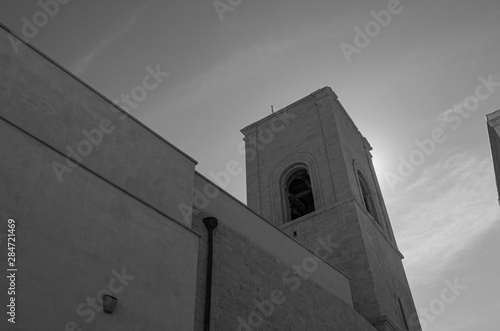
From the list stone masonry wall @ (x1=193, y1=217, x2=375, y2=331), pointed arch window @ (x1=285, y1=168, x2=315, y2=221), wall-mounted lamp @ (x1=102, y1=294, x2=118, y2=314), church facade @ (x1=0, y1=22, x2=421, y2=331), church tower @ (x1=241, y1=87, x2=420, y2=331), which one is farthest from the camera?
pointed arch window @ (x1=285, y1=168, x2=315, y2=221)

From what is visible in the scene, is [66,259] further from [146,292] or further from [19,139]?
[19,139]

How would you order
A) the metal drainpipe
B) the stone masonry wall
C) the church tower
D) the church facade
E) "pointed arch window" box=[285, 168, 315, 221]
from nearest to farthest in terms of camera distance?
the church facade
the metal drainpipe
the stone masonry wall
the church tower
"pointed arch window" box=[285, 168, 315, 221]

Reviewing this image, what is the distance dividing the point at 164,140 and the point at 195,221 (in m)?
1.53

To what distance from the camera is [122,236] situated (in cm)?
579

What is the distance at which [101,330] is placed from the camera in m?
4.96

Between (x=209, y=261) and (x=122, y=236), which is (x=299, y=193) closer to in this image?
(x=209, y=261)

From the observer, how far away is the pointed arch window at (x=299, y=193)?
17219 millimetres

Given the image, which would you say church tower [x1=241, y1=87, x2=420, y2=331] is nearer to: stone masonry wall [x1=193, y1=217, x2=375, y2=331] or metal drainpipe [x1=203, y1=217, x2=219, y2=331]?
stone masonry wall [x1=193, y1=217, x2=375, y2=331]

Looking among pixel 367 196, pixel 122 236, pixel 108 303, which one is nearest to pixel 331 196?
pixel 367 196

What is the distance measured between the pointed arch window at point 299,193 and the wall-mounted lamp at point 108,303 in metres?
12.1

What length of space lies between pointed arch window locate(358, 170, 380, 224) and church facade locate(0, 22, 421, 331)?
5773 millimetres

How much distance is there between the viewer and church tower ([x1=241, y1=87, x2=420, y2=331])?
13.5 metres

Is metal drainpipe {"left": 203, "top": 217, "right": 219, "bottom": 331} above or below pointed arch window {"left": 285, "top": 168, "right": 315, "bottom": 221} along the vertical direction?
below

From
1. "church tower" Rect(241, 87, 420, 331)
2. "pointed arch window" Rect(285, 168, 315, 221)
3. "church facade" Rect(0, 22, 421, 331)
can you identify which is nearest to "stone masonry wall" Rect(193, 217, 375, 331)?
"church facade" Rect(0, 22, 421, 331)
